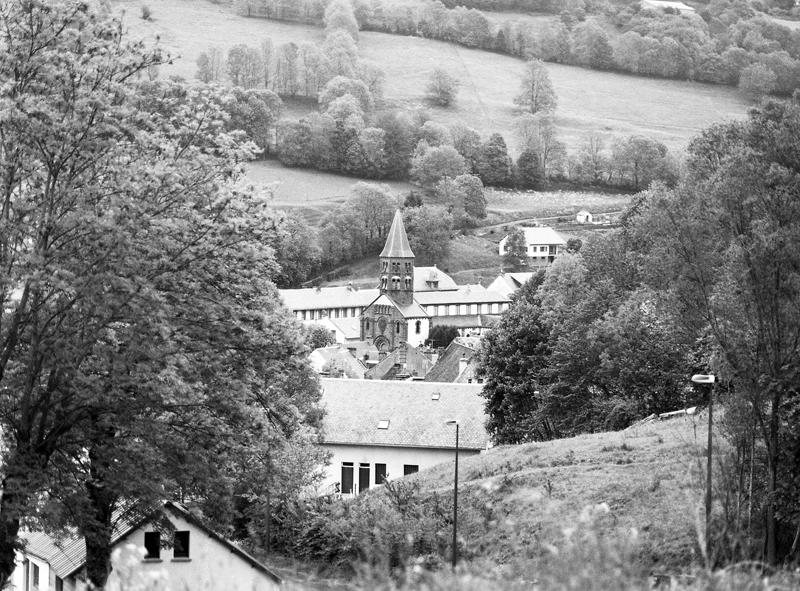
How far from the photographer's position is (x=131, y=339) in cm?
2144

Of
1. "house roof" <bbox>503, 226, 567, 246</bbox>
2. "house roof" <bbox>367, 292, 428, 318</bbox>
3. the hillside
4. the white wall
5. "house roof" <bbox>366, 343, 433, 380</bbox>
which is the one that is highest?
"house roof" <bbox>503, 226, 567, 246</bbox>

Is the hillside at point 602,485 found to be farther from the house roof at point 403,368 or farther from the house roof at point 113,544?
the house roof at point 403,368

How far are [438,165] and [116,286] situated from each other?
17355cm

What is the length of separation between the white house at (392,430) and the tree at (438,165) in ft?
442

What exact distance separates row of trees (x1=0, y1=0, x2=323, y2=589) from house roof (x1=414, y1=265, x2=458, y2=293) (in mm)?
130954

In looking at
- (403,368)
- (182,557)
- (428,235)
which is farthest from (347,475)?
(428,235)

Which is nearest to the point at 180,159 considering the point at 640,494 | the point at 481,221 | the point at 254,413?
the point at 254,413

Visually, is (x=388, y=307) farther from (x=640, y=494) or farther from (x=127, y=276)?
(x=127, y=276)

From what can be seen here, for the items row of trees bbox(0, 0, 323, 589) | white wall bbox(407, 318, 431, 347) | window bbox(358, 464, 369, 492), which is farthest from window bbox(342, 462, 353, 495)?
white wall bbox(407, 318, 431, 347)

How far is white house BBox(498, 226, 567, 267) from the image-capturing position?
173 metres

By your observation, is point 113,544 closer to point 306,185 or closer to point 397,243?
point 397,243

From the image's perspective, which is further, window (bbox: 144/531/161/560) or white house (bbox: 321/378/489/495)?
white house (bbox: 321/378/489/495)

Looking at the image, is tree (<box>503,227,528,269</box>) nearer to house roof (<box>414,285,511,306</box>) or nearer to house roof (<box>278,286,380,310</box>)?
house roof (<box>414,285,511,306</box>)

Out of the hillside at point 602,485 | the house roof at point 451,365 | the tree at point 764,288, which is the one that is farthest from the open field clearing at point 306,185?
the tree at point 764,288
